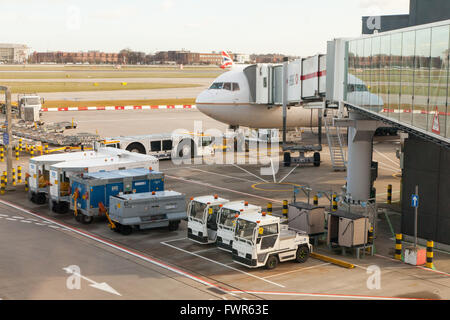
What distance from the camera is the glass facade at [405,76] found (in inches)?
781

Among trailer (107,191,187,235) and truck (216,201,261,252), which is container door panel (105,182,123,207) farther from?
truck (216,201,261,252)

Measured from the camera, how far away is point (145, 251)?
24.8 meters

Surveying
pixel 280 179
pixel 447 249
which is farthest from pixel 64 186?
pixel 447 249

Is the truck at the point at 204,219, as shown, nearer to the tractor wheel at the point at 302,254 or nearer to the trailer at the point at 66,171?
the tractor wheel at the point at 302,254

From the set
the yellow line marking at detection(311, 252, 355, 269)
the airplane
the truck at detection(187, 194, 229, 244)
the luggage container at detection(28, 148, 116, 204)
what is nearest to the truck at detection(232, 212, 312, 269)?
the yellow line marking at detection(311, 252, 355, 269)

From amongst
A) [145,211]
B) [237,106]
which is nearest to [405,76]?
[145,211]

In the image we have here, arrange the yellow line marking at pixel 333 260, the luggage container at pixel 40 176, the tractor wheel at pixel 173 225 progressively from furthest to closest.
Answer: the luggage container at pixel 40 176
the tractor wheel at pixel 173 225
the yellow line marking at pixel 333 260

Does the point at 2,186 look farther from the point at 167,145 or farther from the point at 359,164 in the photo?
the point at 359,164

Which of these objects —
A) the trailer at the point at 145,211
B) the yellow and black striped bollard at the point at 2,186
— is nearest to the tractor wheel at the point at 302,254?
the trailer at the point at 145,211

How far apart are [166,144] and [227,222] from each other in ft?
82.2

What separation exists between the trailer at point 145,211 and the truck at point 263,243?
234 inches

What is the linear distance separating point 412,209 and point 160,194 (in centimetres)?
1111
